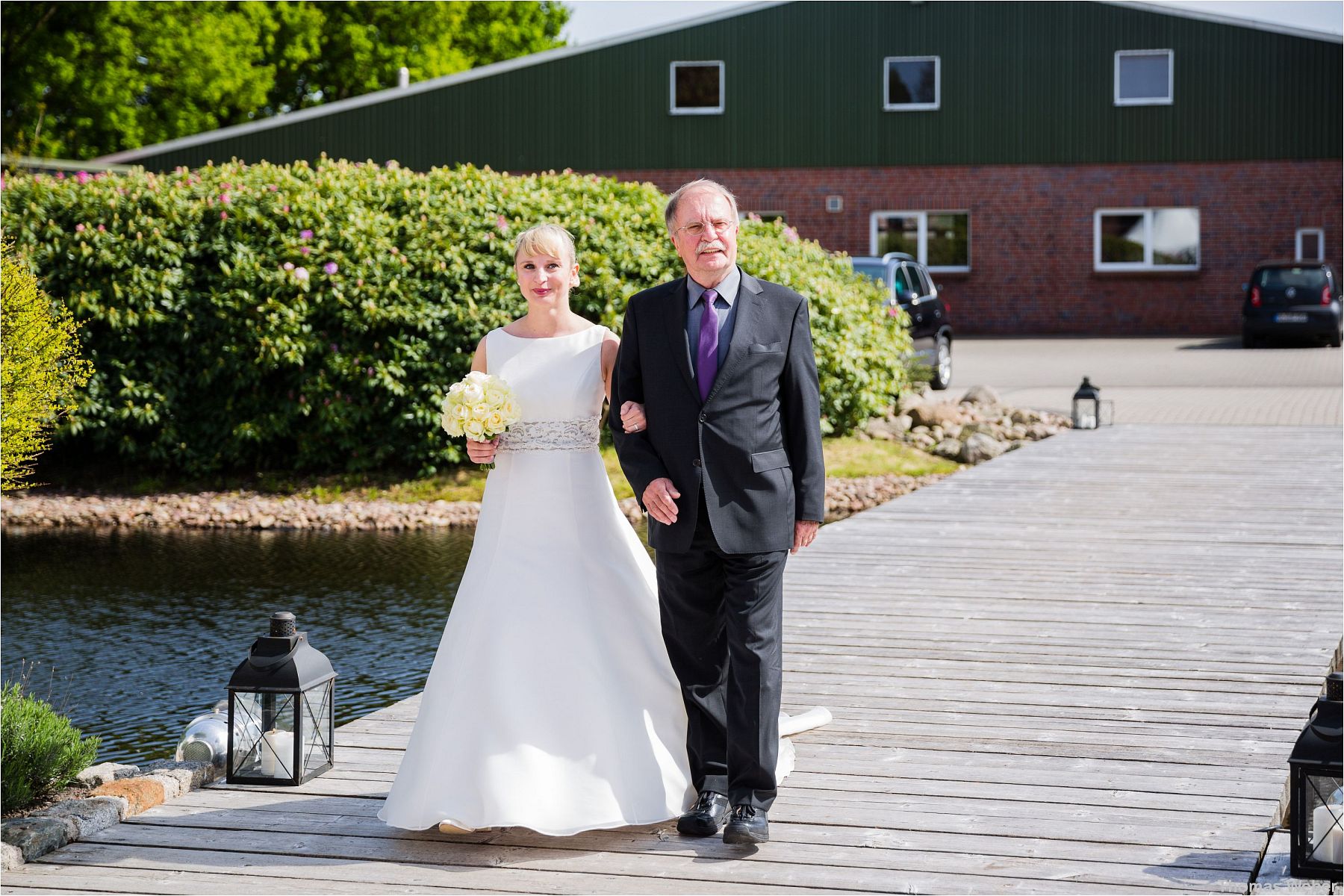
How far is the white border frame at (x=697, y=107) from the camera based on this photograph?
30.8 m

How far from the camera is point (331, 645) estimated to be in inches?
307

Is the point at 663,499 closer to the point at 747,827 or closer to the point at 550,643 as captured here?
the point at 550,643

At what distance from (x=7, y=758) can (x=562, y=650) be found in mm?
1966

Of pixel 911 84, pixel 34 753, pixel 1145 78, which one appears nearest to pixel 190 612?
pixel 34 753

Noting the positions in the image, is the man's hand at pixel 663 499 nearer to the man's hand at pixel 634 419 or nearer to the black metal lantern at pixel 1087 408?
the man's hand at pixel 634 419

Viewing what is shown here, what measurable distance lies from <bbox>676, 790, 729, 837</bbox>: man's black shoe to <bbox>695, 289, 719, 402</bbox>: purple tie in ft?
3.66

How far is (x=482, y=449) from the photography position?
431 cm

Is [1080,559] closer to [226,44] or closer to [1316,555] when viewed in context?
[1316,555]

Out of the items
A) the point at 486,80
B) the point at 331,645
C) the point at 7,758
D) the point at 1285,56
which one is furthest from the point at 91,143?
the point at 7,758

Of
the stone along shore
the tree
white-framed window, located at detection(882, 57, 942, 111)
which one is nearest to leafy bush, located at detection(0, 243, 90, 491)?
the stone along shore

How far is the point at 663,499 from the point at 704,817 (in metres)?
0.89

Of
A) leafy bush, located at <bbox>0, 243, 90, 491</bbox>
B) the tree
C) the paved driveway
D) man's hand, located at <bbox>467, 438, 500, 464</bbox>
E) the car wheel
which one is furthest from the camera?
the tree

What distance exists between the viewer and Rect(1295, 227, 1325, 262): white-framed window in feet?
97.6

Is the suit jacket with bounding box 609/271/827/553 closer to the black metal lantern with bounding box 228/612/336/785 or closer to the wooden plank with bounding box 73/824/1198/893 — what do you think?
the wooden plank with bounding box 73/824/1198/893
